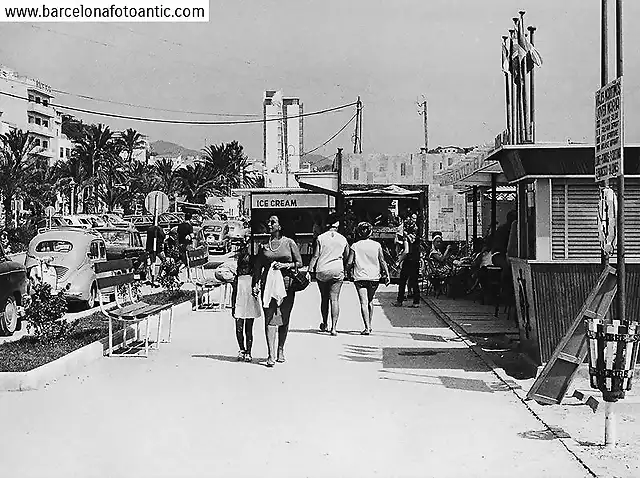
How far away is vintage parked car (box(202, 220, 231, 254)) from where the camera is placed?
147 feet

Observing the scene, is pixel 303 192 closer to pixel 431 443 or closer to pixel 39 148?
pixel 431 443

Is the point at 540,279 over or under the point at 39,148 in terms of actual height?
under

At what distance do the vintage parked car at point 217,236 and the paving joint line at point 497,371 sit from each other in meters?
26.1

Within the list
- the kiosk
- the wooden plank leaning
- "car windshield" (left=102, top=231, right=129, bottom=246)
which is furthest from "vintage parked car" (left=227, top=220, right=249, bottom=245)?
the wooden plank leaning

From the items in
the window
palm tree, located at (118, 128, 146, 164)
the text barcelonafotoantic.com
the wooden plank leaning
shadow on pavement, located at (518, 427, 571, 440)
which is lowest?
shadow on pavement, located at (518, 427, 571, 440)

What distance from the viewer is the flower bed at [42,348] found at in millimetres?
10188

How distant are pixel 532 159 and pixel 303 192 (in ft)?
62.1

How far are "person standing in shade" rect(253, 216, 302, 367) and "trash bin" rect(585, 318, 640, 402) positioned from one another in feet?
15.2

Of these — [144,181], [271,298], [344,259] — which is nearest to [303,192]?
[344,259]

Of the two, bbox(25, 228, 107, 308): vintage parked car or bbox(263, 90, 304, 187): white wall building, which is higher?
bbox(263, 90, 304, 187): white wall building

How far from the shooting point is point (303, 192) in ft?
94.3

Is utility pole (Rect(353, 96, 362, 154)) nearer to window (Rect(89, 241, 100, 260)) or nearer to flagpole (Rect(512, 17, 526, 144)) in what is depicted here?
window (Rect(89, 241, 100, 260))

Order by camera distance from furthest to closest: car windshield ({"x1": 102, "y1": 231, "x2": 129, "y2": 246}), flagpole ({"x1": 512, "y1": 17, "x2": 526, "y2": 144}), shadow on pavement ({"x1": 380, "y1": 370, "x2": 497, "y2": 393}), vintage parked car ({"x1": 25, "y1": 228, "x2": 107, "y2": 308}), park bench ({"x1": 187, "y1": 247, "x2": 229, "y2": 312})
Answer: car windshield ({"x1": 102, "y1": 231, "x2": 129, "y2": 246})
park bench ({"x1": 187, "y1": 247, "x2": 229, "y2": 312})
vintage parked car ({"x1": 25, "y1": 228, "x2": 107, "y2": 308})
flagpole ({"x1": 512, "y1": 17, "x2": 526, "y2": 144})
shadow on pavement ({"x1": 380, "y1": 370, "x2": 497, "y2": 393})

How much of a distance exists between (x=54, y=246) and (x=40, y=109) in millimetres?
74466
